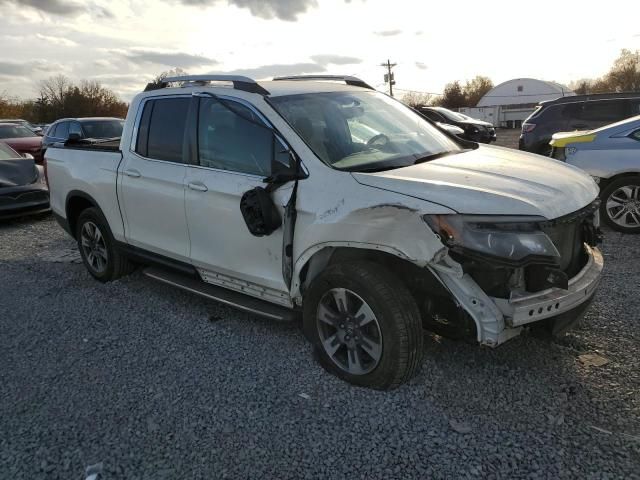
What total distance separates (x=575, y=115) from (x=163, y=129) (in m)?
9.32

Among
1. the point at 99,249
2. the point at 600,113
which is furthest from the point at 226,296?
the point at 600,113

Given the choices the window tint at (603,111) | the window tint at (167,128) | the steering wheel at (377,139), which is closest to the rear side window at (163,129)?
the window tint at (167,128)

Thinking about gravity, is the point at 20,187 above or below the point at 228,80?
below

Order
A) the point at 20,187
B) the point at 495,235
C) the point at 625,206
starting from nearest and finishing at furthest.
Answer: the point at 495,235 < the point at 625,206 < the point at 20,187

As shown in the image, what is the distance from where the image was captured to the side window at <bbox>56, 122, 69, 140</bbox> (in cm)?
1338

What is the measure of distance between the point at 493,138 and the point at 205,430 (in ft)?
68.5

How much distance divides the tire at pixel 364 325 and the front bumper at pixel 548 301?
0.50 metres

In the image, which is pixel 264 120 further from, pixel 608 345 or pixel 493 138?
pixel 493 138

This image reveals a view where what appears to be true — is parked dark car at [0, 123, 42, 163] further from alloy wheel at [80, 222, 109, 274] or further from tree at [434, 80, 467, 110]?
tree at [434, 80, 467, 110]

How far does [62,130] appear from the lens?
13.6 meters

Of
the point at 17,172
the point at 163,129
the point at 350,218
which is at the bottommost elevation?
the point at 17,172

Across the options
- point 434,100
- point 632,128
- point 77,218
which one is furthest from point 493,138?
point 434,100

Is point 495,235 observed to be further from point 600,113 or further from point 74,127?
point 74,127

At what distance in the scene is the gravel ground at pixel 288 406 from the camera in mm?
2598
